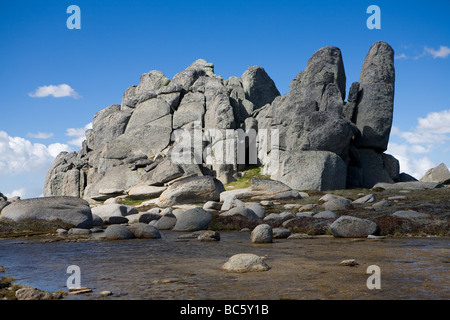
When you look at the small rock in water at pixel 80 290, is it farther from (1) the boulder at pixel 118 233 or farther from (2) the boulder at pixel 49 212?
(2) the boulder at pixel 49 212

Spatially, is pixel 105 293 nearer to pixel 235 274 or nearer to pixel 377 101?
pixel 235 274

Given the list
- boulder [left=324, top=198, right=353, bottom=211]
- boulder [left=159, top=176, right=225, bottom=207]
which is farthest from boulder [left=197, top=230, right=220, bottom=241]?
boulder [left=159, top=176, right=225, bottom=207]

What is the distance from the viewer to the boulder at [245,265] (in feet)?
37.2

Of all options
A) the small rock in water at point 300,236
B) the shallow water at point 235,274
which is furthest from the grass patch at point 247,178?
the shallow water at point 235,274

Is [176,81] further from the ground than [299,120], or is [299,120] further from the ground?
[176,81]

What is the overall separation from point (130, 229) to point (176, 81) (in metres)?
56.0

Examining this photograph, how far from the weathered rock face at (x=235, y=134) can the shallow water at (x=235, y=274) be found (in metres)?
27.9

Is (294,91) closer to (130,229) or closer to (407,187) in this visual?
(407,187)

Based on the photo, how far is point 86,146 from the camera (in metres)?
72.8

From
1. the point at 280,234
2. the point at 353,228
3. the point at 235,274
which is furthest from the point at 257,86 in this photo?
the point at 235,274
